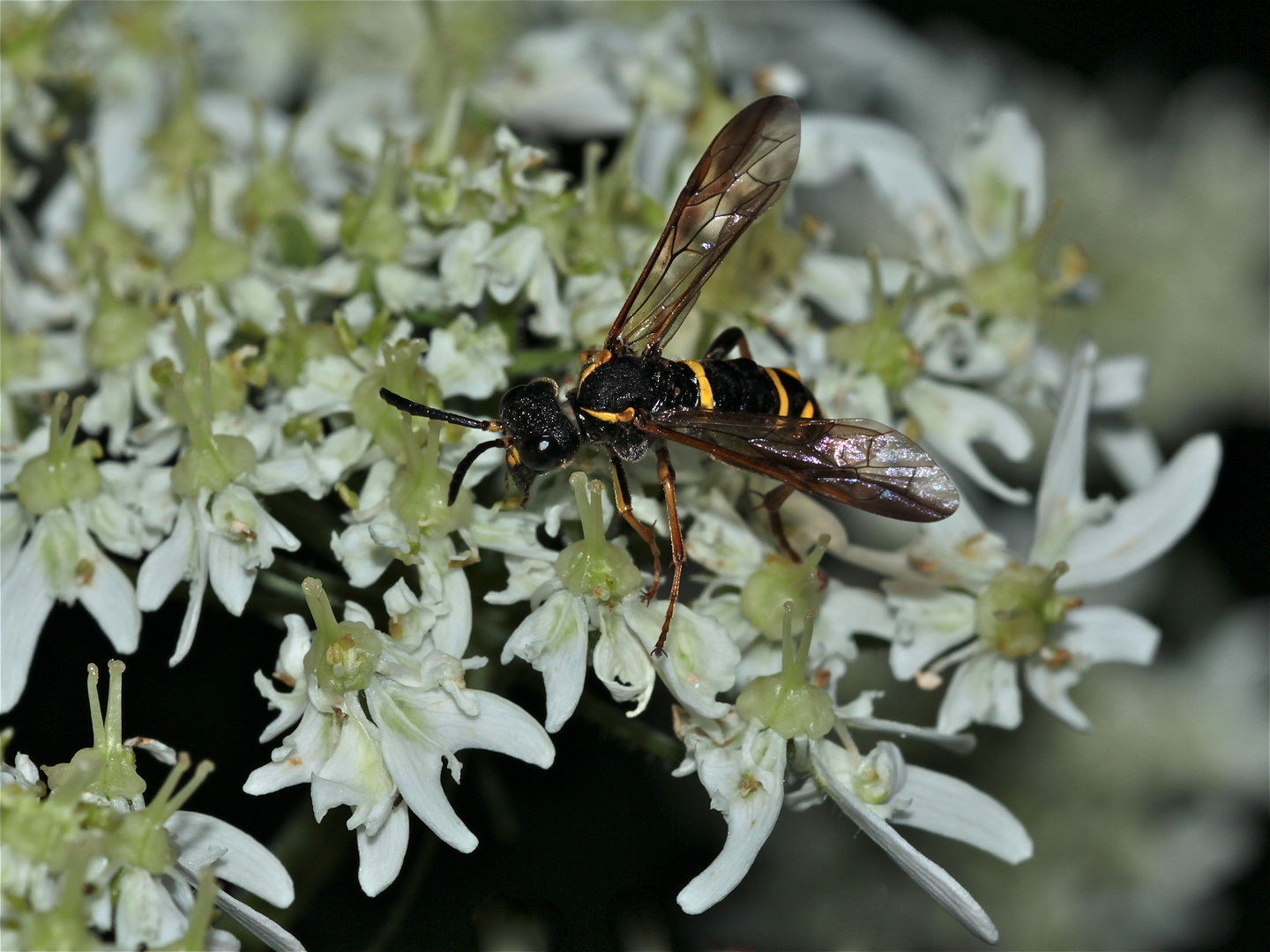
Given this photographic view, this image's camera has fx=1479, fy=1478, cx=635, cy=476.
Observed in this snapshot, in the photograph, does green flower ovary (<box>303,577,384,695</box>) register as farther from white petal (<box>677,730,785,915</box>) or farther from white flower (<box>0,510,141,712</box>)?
white petal (<box>677,730,785,915</box>)

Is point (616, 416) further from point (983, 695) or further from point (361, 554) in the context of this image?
point (983, 695)

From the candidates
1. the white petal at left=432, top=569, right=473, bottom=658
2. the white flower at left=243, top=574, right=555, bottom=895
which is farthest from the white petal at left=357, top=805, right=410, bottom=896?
the white petal at left=432, top=569, right=473, bottom=658

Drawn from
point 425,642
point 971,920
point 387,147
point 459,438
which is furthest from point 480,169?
point 971,920

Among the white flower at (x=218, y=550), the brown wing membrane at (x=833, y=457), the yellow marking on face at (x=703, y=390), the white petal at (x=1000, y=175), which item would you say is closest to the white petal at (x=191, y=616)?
the white flower at (x=218, y=550)

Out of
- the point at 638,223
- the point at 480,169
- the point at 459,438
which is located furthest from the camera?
the point at 638,223

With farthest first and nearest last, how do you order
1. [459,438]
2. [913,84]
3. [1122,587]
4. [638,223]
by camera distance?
[913,84] → [1122,587] → [638,223] → [459,438]

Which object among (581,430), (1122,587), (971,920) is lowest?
(1122,587)

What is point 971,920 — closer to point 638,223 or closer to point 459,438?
point 459,438
